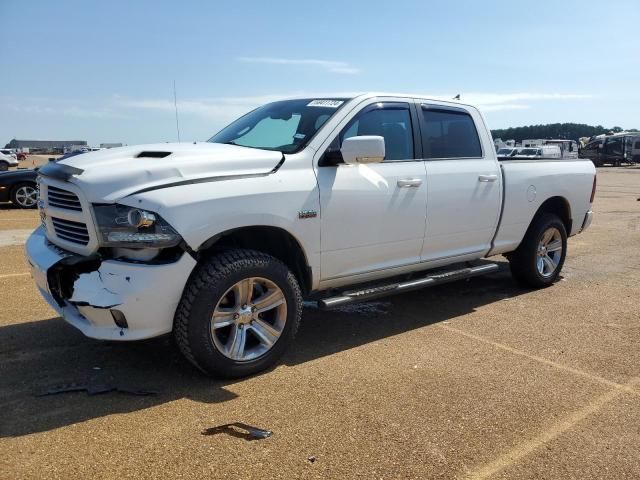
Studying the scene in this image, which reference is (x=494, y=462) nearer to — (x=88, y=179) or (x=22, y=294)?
(x=88, y=179)

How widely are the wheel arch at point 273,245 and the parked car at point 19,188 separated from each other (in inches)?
427

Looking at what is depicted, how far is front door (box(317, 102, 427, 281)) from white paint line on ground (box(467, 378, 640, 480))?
5.97 ft


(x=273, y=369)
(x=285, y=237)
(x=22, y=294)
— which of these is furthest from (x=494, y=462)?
(x=22, y=294)

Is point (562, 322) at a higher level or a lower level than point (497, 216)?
lower

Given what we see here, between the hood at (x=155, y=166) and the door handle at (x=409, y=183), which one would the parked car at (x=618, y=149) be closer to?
the door handle at (x=409, y=183)

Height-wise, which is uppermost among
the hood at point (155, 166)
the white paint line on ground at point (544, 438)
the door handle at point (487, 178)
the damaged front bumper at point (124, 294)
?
the hood at point (155, 166)

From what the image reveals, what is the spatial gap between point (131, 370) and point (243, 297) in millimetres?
958

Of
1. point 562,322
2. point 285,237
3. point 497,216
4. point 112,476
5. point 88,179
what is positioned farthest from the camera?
point 497,216

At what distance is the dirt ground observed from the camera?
2.81 m

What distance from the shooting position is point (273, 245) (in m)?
4.20

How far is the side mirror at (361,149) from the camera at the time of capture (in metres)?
4.05

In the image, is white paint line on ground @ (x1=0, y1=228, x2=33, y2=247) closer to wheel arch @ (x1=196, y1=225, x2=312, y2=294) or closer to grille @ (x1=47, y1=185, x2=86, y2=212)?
grille @ (x1=47, y1=185, x2=86, y2=212)

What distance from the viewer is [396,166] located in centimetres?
464

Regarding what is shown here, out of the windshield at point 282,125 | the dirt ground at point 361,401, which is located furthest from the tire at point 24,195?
the windshield at point 282,125
